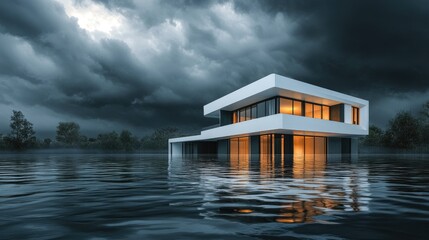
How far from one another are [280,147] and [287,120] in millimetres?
5428

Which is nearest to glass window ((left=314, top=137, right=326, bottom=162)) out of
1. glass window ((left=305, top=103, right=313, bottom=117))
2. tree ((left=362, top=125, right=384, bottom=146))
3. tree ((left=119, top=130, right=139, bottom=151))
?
glass window ((left=305, top=103, right=313, bottom=117))

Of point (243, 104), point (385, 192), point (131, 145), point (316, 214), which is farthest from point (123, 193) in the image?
point (131, 145)

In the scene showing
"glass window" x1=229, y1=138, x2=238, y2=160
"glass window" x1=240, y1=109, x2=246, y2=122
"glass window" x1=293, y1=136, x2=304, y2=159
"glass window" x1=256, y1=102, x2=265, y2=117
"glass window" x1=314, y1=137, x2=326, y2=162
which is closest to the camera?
"glass window" x1=293, y1=136, x2=304, y2=159

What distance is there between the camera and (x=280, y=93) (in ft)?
115

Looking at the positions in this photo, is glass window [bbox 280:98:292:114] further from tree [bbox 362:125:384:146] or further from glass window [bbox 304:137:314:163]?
tree [bbox 362:125:384:146]

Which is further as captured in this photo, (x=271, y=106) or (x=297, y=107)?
(x=297, y=107)

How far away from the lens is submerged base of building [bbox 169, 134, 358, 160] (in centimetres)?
3628

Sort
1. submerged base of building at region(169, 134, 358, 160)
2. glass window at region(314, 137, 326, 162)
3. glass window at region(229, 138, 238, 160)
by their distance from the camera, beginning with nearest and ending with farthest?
submerged base of building at region(169, 134, 358, 160)
glass window at region(314, 137, 326, 162)
glass window at region(229, 138, 238, 160)

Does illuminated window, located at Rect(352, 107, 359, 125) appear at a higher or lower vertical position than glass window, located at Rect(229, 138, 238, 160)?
higher

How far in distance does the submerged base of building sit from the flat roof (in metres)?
4.26

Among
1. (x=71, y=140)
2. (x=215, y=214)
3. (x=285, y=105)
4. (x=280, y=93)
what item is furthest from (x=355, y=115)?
(x=71, y=140)

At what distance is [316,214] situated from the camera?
3.95 meters

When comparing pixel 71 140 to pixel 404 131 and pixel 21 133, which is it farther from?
pixel 404 131

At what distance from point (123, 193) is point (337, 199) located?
11.4 ft
